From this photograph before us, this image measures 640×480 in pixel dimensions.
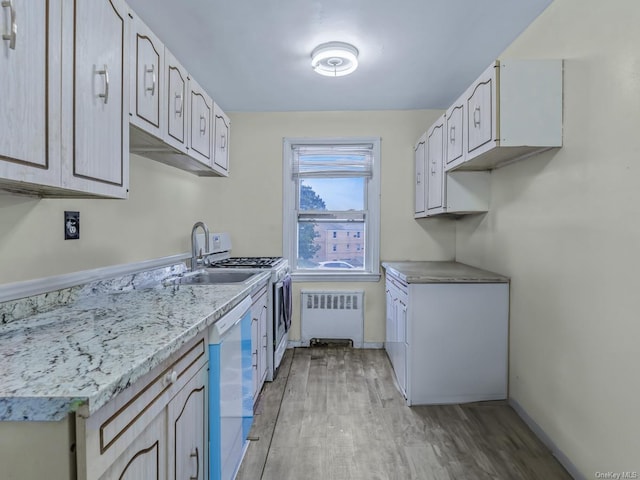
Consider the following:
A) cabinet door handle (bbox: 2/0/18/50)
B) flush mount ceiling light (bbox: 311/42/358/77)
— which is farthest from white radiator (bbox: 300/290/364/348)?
cabinet door handle (bbox: 2/0/18/50)

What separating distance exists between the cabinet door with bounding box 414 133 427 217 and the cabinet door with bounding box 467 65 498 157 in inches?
40.9

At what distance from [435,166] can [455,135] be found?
19.1 inches

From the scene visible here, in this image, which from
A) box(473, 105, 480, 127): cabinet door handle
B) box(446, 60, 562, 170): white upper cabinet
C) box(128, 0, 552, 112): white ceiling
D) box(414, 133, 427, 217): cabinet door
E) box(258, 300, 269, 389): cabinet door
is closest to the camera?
box(446, 60, 562, 170): white upper cabinet

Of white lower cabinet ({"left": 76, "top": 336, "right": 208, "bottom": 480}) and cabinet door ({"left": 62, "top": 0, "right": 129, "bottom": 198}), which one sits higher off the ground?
cabinet door ({"left": 62, "top": 0, "right": 129, "bottom": 198})

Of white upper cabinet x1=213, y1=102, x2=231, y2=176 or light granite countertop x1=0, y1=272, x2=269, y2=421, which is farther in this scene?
white upper cabinet x1=213, y1=102, x2=231, y2=176

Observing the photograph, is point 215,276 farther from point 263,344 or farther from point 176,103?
point 176,103

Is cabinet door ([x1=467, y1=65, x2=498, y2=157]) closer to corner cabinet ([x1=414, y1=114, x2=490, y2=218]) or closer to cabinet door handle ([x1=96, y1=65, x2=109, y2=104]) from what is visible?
corner cabinet ([x1=414, y1=114, x2=490, y2=218])

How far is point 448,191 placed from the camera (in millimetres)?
2795

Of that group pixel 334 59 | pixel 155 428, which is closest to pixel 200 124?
pixel 334 59

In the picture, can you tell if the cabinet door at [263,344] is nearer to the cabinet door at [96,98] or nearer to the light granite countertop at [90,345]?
the light granite countertop at [90,345]

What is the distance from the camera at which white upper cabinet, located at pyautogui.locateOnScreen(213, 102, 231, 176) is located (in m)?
2.49

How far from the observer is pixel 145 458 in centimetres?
90

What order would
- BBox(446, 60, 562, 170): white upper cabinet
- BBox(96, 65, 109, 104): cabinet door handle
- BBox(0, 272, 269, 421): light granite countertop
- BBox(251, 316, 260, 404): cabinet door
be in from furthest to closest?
BBox(251, 316, 260, 404): cabinet door → BBox(446, 60, 562, 170): white upper cabinet → BBox(96, 65, 109, 104): cabinet door handle → BBox(0, 272, 269, 421): light granite countertop

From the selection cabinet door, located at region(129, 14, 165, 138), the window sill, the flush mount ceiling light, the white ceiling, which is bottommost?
the window sill
